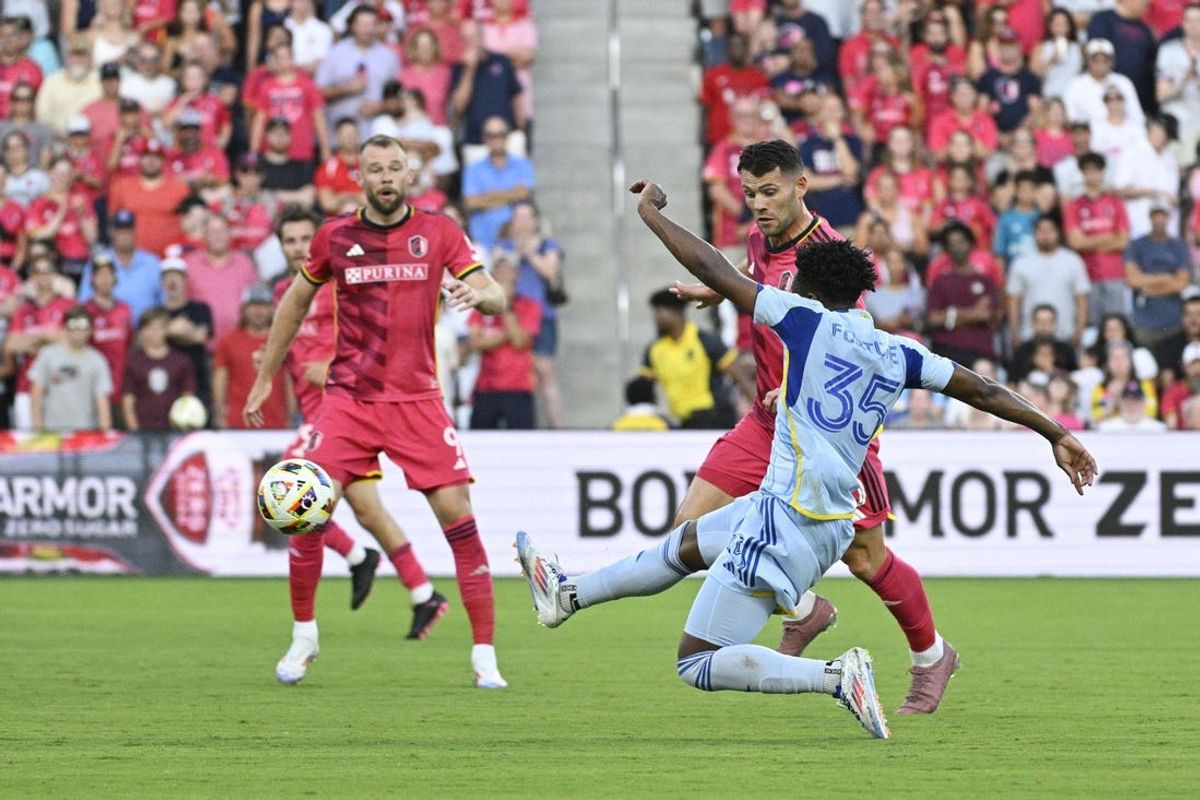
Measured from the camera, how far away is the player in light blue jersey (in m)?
7.71

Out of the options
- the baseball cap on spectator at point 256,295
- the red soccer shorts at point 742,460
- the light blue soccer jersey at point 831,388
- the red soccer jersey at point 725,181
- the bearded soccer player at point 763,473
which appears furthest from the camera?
the red soccer jersey at point 725,181

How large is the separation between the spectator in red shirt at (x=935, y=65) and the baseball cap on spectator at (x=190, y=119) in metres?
6.96

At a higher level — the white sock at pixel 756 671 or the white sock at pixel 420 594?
the white sock at pixel 756 671

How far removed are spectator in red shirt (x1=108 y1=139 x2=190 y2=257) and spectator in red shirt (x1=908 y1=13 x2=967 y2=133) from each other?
7.22 metres

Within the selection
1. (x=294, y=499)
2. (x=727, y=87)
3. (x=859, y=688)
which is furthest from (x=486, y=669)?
(x=727, y=87)

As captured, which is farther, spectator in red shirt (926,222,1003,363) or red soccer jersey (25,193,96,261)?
red soccer jersey (25,193,96,261)

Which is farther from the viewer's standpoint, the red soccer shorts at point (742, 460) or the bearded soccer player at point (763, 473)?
the red soccer shorts at point (742, 460)

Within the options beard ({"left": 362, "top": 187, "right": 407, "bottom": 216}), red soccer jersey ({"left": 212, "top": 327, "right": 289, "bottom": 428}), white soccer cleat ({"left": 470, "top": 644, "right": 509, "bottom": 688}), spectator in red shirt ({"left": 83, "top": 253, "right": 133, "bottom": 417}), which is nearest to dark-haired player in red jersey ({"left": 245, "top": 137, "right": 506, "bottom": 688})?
beard ({"left": 362, "top": 187, "right": 407, "bottom": 216})

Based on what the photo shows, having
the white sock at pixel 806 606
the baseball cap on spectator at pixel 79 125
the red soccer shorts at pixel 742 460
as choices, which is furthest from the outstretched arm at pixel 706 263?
the baseball cap on spectator at pixel 79 125

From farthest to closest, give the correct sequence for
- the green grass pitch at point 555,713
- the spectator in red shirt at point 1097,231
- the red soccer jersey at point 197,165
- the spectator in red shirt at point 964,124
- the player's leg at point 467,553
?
the spectator in red shirt at point 964,124 → the red soccer jersey at point 197,165 → the spectator in red shirt at point 1097,231 → the player's leg at point 467,553 → the green grass pitch at point 555,713

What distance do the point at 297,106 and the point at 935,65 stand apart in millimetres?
6249

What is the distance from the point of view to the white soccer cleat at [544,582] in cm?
835

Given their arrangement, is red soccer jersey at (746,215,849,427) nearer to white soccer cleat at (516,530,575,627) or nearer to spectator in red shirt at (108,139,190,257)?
white soccer cleat at (516,530,575,627)

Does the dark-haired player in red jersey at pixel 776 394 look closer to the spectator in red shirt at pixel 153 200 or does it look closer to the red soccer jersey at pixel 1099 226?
the red soccer jersey at pixel 1099 226
